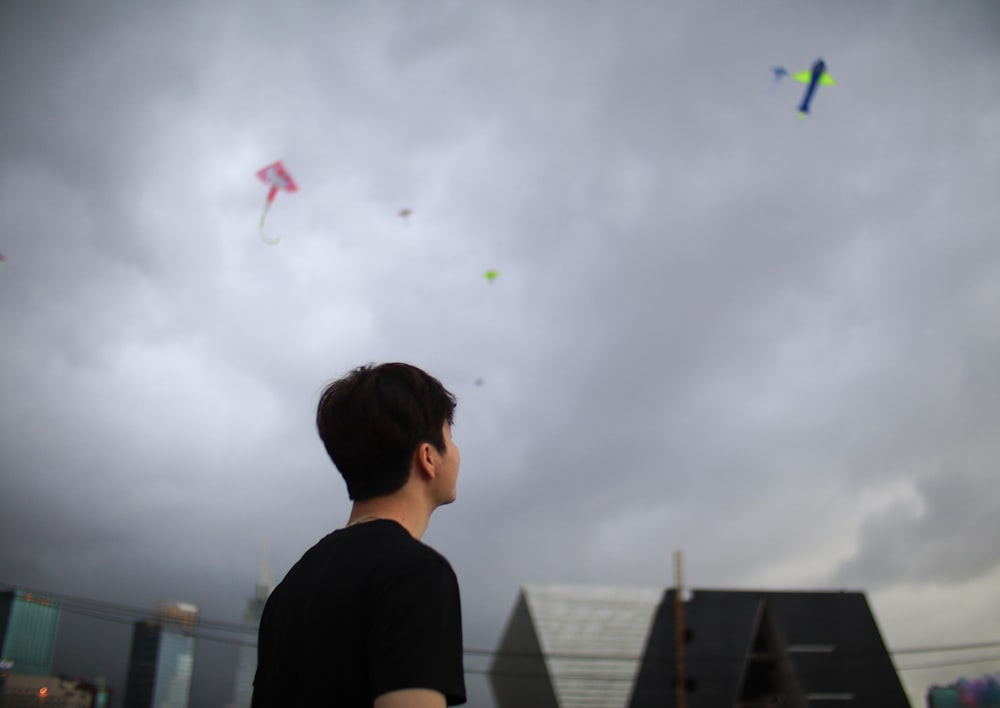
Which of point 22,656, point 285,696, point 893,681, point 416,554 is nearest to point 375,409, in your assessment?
point 416,554

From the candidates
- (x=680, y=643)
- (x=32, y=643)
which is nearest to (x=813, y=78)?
(x=680, y=643)

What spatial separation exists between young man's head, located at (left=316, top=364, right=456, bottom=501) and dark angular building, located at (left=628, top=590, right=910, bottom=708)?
2742cm

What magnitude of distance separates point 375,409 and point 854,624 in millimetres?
29868

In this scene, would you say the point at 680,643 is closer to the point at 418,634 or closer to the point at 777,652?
the point at 777,652

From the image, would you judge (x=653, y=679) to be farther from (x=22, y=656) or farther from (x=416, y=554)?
(x=22, y=656)

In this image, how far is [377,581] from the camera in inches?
48.4

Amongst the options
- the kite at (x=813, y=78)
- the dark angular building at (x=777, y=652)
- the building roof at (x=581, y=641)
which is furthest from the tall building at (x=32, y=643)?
the kite at (x=813, y=78)

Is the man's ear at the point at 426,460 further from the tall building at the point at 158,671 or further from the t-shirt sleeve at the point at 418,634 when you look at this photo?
the tall building at the point at 158,671

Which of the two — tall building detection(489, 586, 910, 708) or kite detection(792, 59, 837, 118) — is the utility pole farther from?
kite detection(792, 59, 837, 118)

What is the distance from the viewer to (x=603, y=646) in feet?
92.8

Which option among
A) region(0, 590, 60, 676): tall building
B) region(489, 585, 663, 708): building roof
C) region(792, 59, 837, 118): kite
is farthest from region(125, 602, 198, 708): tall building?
region(792, 59, 837, 118): kite

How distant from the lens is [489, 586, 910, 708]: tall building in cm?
2595

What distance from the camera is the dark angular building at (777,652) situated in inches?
1019

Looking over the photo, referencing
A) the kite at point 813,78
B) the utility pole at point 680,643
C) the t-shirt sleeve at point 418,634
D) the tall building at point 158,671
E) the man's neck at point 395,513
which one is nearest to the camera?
the t-shirt sleeve at point 418,634
